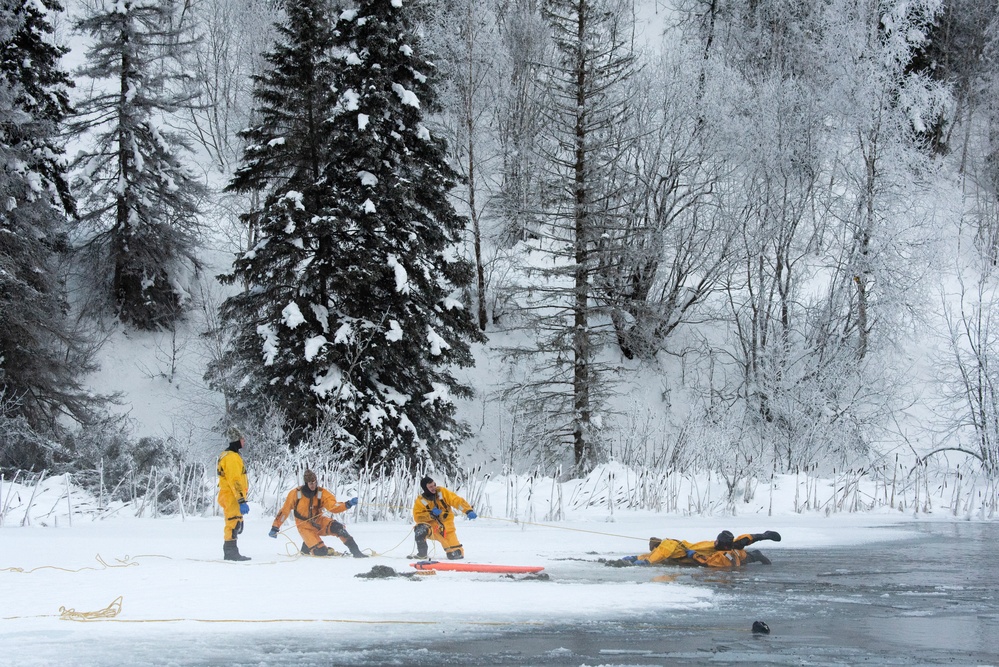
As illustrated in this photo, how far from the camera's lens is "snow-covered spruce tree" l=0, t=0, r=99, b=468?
18.1 m

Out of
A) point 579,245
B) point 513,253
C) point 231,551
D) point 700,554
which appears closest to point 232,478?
point 231,551

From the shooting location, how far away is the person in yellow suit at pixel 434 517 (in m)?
9.08

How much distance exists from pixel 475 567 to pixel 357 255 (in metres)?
11.7

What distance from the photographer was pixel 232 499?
8.75m

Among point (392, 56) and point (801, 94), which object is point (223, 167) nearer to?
point (392, 56)

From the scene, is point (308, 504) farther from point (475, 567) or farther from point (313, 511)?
point (475, 567)

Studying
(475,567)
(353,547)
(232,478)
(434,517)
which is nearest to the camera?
(475,567)

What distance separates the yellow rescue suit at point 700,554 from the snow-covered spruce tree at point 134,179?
2214 cm

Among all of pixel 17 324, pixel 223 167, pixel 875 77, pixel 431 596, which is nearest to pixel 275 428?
pixel 17 324

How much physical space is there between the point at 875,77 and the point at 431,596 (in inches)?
937

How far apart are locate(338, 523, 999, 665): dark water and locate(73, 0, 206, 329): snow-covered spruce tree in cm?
2271

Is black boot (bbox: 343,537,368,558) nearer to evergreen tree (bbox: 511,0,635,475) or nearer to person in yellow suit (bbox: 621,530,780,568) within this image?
person in yellow suit (bbox: 621,530,780,568)

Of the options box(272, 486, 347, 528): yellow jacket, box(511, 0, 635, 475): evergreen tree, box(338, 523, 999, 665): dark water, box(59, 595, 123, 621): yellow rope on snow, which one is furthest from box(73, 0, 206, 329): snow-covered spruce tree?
box(338, 523, 999, 665): dark water

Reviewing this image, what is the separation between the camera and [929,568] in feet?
28.0
